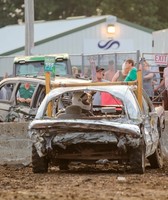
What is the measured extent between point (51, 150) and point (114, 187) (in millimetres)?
2498

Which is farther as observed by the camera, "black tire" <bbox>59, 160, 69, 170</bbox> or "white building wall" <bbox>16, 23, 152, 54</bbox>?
"white building wall" <bbox>16, 23, 152, 54</bbox>

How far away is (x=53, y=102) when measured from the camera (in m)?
15.7

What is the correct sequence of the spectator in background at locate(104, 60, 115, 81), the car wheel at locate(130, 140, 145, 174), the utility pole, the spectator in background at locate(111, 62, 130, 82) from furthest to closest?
the utility pole
the spectator in background at locate(104, 60, 115, 81)
the spectator in background at locate(111, 62, 130, 82)
the car wheel at locate(130, 140, 145, 174)

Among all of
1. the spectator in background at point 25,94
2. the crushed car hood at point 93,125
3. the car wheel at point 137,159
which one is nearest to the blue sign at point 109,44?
the spectator in background at point 25,94

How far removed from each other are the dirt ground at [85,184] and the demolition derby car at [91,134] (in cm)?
26

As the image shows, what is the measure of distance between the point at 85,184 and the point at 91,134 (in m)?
1.81

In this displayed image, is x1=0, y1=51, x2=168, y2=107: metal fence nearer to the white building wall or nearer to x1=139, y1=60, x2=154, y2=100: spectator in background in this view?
x1=139, y1=60, x2=154, y2=100: spectator in background

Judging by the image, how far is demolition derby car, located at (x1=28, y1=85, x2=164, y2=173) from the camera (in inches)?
553

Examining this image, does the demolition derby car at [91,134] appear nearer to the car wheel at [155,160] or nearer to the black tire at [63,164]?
the black tire at [63,164]

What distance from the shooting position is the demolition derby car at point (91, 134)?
14047mm

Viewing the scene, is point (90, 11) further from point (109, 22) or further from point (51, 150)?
point (51, 150)

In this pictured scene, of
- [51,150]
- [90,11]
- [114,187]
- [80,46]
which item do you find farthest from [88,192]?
[90,11]

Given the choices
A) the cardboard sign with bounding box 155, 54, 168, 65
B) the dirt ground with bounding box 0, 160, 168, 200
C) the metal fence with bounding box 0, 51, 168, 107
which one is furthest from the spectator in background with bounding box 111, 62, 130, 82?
the dirt ground with bounding box 0, 160, 168, 200

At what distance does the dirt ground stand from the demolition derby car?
10.3 inches
